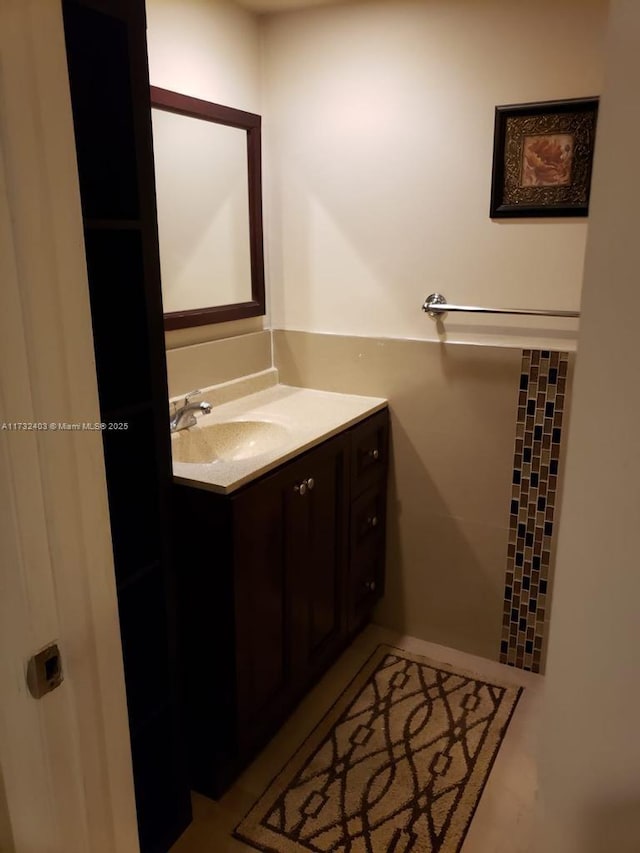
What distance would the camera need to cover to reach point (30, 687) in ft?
2.46

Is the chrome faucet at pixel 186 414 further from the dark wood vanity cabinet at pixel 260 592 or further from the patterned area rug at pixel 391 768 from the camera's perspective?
the patterned area rug at pixel 391 768

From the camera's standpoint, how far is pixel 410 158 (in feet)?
7.14

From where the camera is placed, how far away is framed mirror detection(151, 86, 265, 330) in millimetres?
1994

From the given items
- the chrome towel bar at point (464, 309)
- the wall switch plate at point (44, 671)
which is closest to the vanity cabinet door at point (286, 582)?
the chrome towel bar at point (464, 309)

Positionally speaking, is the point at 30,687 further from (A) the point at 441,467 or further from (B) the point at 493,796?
(A) the point at 441,467

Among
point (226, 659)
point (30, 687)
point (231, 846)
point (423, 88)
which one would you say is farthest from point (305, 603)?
point (423, 88)

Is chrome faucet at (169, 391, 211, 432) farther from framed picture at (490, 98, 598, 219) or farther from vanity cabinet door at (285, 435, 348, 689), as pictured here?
framed picture at (490, 98, 598, 219)

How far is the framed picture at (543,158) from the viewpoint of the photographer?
1.94 metres

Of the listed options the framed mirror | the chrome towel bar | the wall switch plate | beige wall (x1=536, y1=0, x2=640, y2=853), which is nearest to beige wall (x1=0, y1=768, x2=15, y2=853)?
the wall switch plate

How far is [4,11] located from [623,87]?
1.87ft

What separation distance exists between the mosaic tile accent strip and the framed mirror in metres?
1.02

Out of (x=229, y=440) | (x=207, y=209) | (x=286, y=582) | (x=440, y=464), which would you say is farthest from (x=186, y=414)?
(x=440, y=464)

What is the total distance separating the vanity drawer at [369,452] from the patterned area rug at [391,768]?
680 millimetres

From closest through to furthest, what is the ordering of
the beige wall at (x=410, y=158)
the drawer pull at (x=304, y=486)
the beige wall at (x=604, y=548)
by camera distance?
1. the beige wall at (x=604, y=548)
2. the drawer pull at (x=304, y=486)
3. the beige wall at (x=410, y=158)
